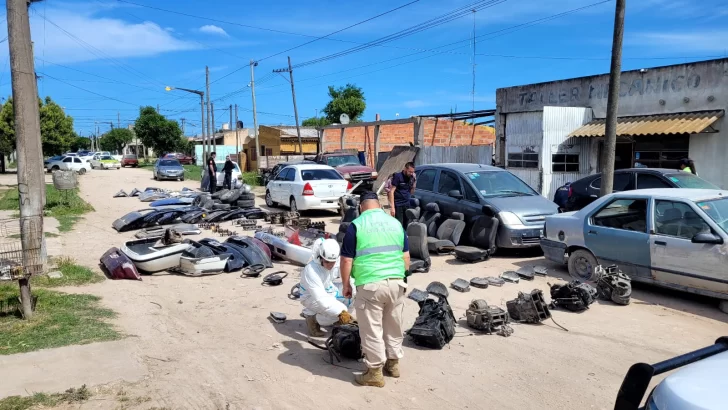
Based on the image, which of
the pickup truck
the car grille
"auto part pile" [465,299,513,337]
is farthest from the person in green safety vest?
the car grille

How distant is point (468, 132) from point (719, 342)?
91.9 ft

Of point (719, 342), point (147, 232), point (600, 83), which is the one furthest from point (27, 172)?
point (600, 83)

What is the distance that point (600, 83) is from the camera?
1769 centimetres

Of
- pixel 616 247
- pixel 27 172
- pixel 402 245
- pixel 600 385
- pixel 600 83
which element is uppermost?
pixel 600 83

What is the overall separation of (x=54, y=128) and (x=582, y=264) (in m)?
54.3

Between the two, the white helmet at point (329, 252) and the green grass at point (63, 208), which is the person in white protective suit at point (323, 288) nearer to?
the white helmet at point (329, 252)

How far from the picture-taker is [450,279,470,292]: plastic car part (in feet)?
24.5

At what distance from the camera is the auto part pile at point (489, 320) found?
18.7 feet

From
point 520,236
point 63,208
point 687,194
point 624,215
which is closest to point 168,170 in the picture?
point 63,208

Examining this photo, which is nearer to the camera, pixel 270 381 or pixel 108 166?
pixel 270 381

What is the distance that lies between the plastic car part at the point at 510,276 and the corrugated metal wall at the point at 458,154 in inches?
457

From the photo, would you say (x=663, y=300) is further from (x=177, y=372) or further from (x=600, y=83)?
(x=600, y=83)

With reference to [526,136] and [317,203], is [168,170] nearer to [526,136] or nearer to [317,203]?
[317,203]

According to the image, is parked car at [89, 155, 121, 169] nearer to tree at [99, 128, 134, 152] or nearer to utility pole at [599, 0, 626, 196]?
tree at [99, 128, 134, 152]
